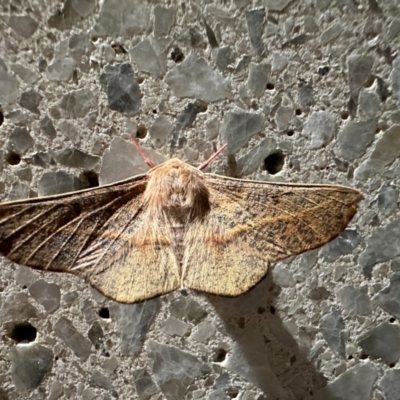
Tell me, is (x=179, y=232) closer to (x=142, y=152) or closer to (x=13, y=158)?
(x=142, y=152)

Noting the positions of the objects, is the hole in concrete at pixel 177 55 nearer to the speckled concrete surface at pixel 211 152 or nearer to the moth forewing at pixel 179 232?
the speckled concrete surface at pixel 211 152

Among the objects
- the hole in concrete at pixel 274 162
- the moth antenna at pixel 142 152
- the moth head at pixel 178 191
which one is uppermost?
the moth antenna at pixel 142 152

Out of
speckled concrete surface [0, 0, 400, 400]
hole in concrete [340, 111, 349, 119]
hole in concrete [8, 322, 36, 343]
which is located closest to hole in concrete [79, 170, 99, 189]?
speckled concrete surface [0, 0, 400, 400]

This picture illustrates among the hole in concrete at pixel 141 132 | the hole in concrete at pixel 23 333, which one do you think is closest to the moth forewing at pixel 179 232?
the hole in concrete at pixel 141 132

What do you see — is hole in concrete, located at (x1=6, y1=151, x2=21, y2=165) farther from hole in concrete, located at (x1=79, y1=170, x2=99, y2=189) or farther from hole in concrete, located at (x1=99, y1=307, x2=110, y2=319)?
hole in concrete, located at (x1=99, y1=307, x2=110, y2=319)

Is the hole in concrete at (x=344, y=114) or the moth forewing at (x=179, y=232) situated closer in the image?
the moth forewing at (x=179, y=232)

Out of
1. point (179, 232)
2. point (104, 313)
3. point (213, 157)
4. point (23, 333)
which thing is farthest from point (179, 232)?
point (23, 333)

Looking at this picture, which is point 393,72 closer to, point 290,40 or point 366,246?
point 290,40
